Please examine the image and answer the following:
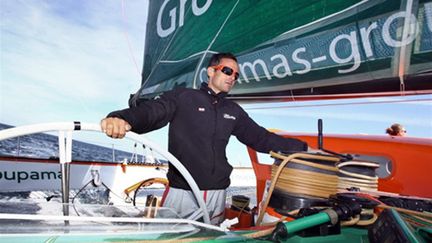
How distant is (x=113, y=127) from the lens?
125 cm

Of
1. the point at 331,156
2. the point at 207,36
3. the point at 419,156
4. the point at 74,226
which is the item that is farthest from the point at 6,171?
the point at 419,156

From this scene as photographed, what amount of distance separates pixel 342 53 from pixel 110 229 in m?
2.04

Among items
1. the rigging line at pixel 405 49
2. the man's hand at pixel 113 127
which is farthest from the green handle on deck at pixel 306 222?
Result: the rigging line at pixel 405 49

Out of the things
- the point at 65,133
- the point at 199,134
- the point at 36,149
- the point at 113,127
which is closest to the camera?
the point at 65,133

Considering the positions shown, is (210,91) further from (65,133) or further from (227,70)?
(65,133)

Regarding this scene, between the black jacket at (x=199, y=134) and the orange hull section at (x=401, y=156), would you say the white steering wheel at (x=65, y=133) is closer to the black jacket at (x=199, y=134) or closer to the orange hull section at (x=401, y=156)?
the black jacket at (x=199, y=134)

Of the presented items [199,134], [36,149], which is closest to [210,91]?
[199,134]

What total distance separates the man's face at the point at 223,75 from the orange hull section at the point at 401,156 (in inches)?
34.0

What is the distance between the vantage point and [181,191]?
1854mm

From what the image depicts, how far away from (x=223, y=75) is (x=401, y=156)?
114 centimetres

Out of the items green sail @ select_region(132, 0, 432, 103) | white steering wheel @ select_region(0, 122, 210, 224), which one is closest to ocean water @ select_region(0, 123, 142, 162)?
green sail @ select_region(132, 0, 432, 103)

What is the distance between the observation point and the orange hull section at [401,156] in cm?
192

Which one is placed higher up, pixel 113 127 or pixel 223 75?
pixel 223 75

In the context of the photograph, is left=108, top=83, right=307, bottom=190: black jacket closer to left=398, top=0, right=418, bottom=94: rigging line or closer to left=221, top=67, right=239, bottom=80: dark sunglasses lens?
left=221, top=67, right=239, bottom=80: dark sunglasses lens
